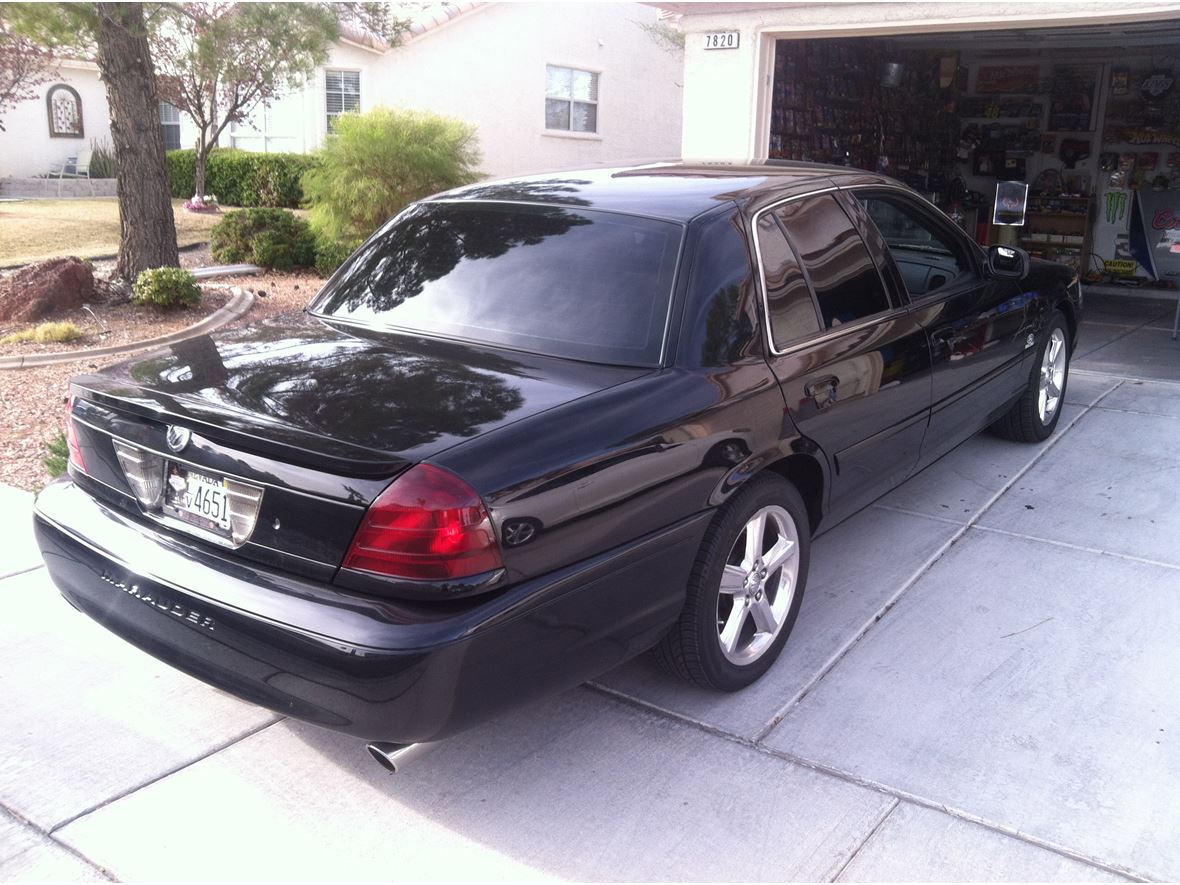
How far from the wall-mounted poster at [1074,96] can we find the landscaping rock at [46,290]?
1186 centimetres

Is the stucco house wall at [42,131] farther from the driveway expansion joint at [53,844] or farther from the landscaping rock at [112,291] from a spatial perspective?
the driveway expansion joint at [53,844]

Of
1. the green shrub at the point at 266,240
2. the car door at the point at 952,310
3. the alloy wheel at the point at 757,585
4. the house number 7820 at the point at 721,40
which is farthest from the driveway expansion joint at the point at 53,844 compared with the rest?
the green shrub at the point at 266,240

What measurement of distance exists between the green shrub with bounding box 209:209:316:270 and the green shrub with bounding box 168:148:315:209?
227 inches

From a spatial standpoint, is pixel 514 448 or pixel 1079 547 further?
pixel 1079 547

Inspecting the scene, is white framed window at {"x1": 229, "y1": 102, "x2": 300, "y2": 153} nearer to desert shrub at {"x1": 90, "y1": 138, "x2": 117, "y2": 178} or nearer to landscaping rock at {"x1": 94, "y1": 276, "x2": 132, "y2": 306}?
desert shrub at {"x1": 90, "y1": 138, "x2": 117, "y2": 178}

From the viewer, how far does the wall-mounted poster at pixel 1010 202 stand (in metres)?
7.96

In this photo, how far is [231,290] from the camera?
444 inches

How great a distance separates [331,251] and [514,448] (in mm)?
10497

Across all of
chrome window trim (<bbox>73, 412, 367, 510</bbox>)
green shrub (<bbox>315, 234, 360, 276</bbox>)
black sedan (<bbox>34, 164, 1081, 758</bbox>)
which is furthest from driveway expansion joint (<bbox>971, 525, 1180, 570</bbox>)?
green shrub (<bbox>315, 234, 360, 276</bbox>)

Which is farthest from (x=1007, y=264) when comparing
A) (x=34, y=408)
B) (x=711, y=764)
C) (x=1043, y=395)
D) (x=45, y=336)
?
(x=45, y=336)

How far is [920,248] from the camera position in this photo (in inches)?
204

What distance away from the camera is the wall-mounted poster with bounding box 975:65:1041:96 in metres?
14.2

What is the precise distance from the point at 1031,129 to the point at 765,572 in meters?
12.8

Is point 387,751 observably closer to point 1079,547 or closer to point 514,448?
point 514,448
